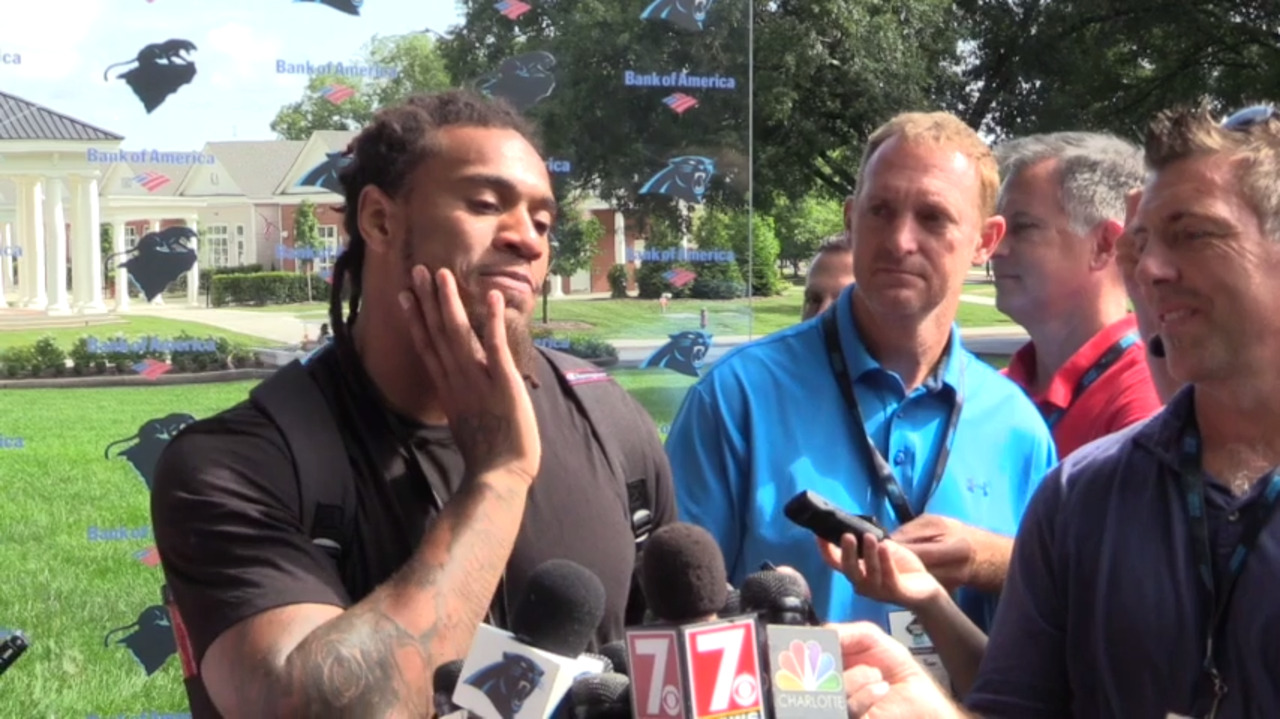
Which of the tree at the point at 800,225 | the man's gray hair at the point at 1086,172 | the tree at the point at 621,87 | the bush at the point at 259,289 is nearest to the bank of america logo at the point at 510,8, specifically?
the tree at the point at 621,87

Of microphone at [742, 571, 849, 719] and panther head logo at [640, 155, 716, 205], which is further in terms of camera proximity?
panther head logo at [640, 155, 716, 205]

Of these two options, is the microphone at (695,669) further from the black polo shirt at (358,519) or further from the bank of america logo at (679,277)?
the bank of america logo at (679,277)

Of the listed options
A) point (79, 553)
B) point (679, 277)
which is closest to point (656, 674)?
point (79, 553)

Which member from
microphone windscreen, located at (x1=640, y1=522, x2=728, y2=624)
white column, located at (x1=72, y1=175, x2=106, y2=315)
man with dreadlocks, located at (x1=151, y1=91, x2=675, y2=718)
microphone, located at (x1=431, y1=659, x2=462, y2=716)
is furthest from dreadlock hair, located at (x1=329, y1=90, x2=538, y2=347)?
white column, located at (x1=72, y1=175, x2=106, y2=315)

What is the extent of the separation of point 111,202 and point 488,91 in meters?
1.46

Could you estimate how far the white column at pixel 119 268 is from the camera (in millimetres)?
5023

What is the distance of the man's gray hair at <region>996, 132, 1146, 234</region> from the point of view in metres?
3.79

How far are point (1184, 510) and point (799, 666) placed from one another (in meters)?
0.77

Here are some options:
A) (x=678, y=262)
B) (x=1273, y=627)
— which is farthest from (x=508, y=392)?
(x=678, y=262)

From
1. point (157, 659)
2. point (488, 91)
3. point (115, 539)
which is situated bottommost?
point (157, 659)

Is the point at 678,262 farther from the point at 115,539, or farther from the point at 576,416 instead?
the point at 576,416

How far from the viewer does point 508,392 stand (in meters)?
2.27

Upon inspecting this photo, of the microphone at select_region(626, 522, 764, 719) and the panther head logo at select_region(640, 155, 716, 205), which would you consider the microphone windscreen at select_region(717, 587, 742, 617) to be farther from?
the panther head logo at select_region(640, 155, 716, 205)

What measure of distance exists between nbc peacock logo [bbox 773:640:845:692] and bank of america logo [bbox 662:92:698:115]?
4.52 metres
